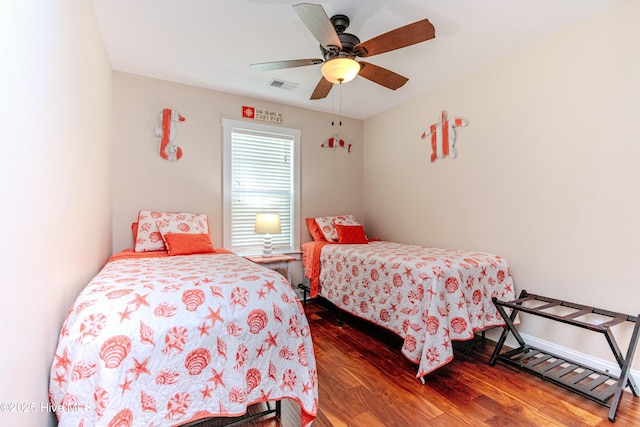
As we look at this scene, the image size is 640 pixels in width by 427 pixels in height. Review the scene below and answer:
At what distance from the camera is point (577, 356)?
2273 mm

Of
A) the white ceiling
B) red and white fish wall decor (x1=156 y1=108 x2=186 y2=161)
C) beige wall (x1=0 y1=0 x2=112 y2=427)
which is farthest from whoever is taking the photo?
red and white fish wall decor (x1=156 y1=108 x2=186 y2=161)

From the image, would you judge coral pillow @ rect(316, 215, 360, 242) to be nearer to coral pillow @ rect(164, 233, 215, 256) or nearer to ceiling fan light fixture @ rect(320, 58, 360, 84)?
coral pillow @ rect(164, 233, 215, 256)

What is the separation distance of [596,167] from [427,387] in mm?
1969

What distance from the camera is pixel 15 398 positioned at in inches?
37.8

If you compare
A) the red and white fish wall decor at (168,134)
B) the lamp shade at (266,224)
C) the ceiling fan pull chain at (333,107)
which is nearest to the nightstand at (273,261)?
the lamp shade at (266,224)

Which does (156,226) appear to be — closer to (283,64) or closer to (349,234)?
(283,64)

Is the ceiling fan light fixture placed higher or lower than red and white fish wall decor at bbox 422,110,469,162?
higher

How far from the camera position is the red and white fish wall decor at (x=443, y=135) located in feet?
10.5

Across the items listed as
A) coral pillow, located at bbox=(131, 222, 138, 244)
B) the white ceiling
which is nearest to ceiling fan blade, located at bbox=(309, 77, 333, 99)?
the white ceiling

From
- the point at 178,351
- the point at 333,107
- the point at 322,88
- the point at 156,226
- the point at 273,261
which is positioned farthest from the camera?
the point at 333,107

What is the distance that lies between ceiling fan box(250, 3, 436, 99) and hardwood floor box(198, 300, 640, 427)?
7.03 feet

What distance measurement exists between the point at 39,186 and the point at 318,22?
1557 millimetres

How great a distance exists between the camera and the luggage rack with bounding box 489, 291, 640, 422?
1.81 m

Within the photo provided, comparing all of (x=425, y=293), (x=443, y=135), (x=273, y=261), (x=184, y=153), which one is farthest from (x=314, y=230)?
(x=425, y=293)
